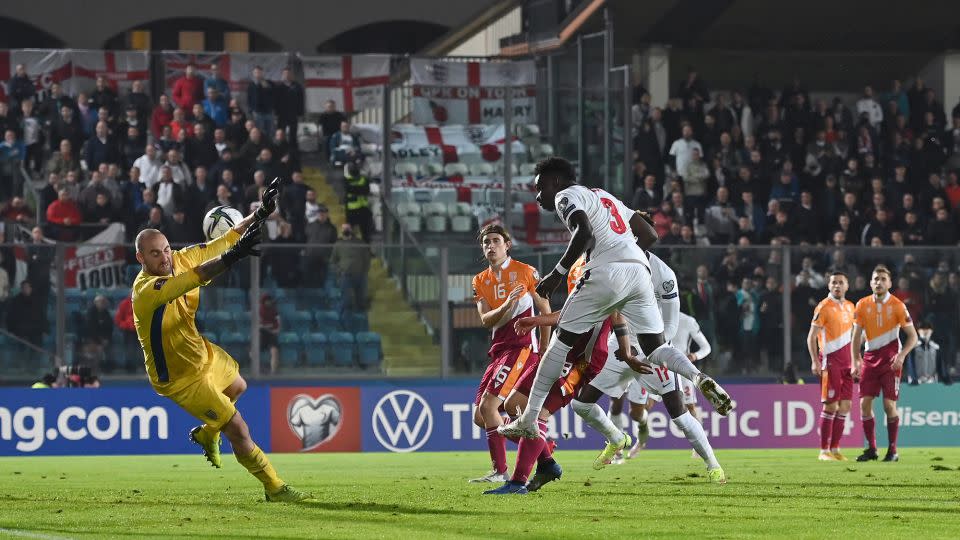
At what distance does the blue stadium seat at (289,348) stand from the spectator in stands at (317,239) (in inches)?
28.4

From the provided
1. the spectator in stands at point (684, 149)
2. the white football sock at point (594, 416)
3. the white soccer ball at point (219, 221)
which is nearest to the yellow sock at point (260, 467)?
the white soccer ball at point (219, 221)

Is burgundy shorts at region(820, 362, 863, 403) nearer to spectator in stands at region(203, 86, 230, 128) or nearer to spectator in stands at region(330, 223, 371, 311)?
spectator in stands at region(330, 223, 371, 311)

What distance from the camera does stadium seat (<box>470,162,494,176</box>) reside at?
86.8ft

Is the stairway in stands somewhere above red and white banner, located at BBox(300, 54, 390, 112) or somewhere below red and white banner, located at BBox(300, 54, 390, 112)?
below

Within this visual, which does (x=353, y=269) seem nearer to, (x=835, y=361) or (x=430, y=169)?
(x=430, y=169)

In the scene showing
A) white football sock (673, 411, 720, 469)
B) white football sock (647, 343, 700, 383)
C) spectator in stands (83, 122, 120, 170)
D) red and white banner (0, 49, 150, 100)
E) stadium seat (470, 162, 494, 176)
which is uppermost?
red and white banner (0, 49, 150, 100)

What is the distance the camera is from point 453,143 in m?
27.0

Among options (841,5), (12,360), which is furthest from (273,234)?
(841,5)

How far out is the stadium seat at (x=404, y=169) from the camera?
86.1ft

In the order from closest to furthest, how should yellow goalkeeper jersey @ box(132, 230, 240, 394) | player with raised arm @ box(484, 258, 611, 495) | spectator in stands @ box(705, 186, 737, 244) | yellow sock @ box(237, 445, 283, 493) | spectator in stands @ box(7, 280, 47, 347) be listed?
yellow goalkeeper jersey @ box(132, 230, 240, 394) → yellow sock @ box(237, 445, 283, 493) → player with raised arm @ box(484, 258, 611, 495) → spectator in stands @ box(7, 280, 47, 347) → spectator in stands @ box(705, 186, 737, 244)

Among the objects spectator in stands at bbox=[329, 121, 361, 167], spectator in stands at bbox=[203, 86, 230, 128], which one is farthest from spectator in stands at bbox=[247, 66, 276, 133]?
spectator in stands at bbox=[329, 121, 361, 167]

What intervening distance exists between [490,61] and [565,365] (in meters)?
17.7

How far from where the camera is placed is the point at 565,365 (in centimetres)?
1223

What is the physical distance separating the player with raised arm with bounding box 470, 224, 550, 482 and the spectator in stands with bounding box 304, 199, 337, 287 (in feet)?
27.3
